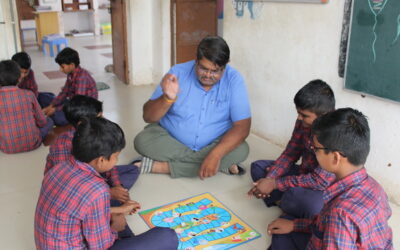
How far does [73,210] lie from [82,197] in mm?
53

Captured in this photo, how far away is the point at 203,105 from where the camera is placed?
2641 mm

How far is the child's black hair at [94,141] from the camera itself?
1458mm

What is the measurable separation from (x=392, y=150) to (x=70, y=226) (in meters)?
1.94

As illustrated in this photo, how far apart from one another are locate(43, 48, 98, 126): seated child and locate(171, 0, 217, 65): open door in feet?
5.37

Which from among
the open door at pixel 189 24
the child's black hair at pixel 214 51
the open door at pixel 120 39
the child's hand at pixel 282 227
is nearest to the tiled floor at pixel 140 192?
the child's hand at pixel 282 227

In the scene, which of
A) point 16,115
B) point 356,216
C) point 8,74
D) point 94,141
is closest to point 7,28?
point 8,74

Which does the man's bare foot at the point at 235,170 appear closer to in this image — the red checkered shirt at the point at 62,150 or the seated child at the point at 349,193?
the red checkered shirt at the point at 62,150

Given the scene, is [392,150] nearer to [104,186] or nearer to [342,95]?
[342,95]

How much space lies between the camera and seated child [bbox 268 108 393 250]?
1.26 metres

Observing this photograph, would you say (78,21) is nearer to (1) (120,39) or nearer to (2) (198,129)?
(1) (120,39)

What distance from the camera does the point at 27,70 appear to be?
3.74 metres

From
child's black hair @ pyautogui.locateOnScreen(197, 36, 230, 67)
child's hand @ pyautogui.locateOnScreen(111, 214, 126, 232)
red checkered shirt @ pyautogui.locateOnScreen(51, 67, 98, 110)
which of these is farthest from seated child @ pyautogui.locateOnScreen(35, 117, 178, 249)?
red checkered shirt @ pyautogui.locateOnScreen(51, 67, 98, 110)

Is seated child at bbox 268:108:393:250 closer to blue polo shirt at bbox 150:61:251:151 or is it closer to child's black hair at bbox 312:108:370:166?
child's black hair at bbox 312:108:370:166

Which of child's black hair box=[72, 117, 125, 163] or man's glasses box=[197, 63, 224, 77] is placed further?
man's glasses box=[197, 63, 224, 77]
